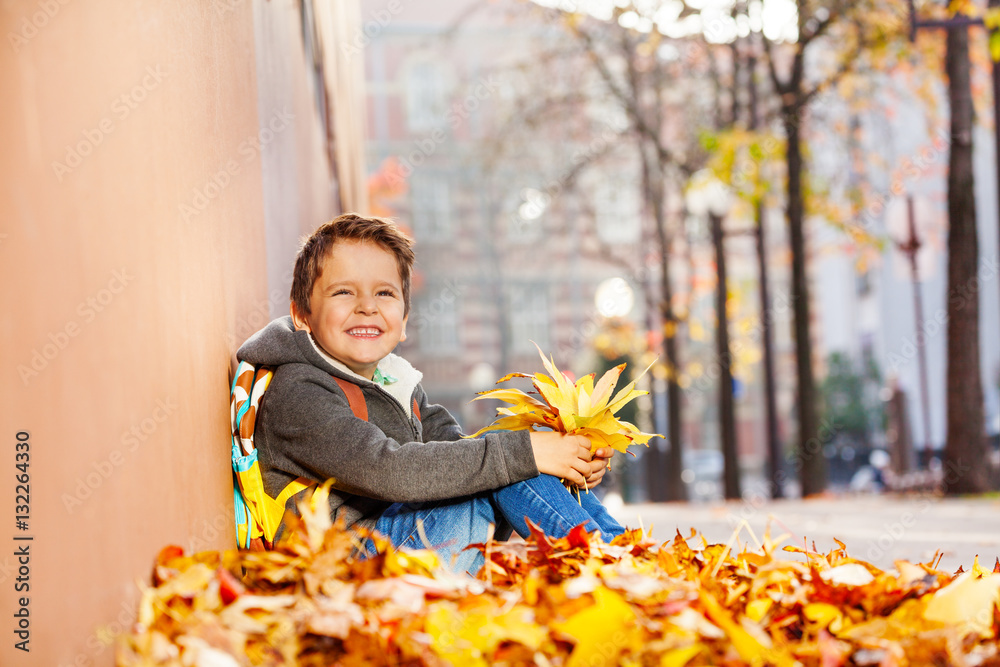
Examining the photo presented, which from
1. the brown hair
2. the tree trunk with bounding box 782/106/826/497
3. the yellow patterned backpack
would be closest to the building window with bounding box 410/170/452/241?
the tree trunk with bounding box 782/106/826/497

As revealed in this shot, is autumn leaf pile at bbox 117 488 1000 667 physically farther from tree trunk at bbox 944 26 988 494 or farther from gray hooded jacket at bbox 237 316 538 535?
tree trunk at bbox 944 26 988 494

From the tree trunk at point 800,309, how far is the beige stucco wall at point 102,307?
9.99 meters

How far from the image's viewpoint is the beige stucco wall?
4.52 ft

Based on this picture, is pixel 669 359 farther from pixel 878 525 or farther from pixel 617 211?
pixel 617 211

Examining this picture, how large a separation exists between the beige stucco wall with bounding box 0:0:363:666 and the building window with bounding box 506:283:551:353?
3140cm

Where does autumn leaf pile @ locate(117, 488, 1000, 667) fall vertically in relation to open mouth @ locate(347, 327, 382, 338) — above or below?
below

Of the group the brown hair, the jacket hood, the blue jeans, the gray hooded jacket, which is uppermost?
the brown hair

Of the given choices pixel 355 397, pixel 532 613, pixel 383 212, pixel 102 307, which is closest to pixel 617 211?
pixel 383 212

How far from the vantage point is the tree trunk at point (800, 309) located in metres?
11.1

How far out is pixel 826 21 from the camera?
1045 centimetres

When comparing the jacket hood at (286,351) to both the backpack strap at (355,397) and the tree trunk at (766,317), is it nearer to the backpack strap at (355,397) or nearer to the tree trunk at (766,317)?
the backpack strap at (355,397)

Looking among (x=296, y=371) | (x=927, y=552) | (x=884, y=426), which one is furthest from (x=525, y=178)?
(x=296, y=371)

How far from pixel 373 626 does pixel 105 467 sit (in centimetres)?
56

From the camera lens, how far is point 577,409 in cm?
220
